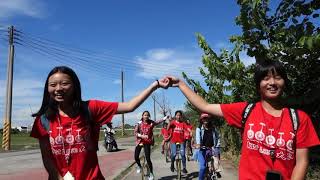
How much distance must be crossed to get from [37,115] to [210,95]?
14.7m

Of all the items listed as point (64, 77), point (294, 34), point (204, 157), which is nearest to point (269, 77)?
point (64, 77)

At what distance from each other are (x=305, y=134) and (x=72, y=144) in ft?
6.00

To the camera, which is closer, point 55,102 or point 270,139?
point 270,139

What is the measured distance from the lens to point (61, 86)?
14.1ft

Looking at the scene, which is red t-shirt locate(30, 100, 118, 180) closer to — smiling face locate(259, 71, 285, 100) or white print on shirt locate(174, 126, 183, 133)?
smiling face locate(259, 71, 285, 100)

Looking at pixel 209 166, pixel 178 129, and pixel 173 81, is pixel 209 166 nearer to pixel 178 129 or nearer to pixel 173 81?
pixel 178 129

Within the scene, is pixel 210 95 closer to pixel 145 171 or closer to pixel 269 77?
pixel 145 171

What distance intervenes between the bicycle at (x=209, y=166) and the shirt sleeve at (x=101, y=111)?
25.7 feet

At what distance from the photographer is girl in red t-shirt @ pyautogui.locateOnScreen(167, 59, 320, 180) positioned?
407 cm

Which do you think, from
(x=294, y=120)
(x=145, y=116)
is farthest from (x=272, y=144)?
(x=145, y=116)

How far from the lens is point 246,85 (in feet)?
36.2

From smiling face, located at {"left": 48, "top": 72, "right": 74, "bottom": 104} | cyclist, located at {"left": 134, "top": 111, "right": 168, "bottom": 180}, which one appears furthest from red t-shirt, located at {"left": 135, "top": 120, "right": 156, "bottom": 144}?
smiling face, located at {"left": 48, "top": 72, "right": 74, "bottom": 104}

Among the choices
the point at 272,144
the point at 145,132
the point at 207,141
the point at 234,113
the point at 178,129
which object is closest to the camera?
the point at 272,144

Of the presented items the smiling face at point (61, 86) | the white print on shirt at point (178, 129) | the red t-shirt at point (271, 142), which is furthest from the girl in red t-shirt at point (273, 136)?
the white print on shirt at point (178, 129)
